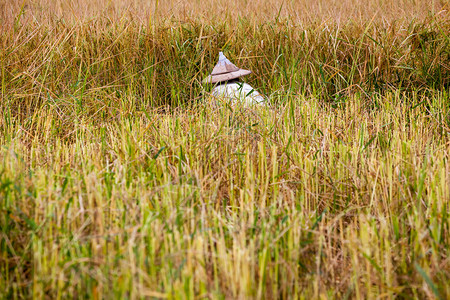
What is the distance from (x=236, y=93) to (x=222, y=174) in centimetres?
122

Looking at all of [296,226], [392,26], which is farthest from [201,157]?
[392,26]

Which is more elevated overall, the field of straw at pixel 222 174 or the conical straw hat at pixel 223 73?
the conical straw hat at pixel 223 73

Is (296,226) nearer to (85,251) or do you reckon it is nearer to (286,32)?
(85,251)

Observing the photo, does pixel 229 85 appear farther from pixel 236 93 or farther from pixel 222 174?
pixel 222 174

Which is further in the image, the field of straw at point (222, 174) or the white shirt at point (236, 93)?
the white shirt at point (236, 93)

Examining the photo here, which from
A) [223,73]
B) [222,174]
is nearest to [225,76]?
[223,73]

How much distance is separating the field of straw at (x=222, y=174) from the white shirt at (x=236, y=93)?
114 millimetres

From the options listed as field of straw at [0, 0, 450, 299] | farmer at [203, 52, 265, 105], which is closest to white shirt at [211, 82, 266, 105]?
farmer at [203, 52, 265, 105]

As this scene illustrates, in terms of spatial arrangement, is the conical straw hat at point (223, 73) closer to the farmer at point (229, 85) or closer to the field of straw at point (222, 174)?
the farmer at point (229, 85)

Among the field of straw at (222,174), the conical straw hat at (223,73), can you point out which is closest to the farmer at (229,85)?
the conical straw hat at (223,73)

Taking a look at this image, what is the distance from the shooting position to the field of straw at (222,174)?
114cm

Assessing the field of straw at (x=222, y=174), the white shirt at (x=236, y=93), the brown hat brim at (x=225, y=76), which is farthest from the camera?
the brown hat brim at (x=225, y=76)

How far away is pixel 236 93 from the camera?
277 centimetres

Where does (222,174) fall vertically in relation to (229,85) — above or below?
below
